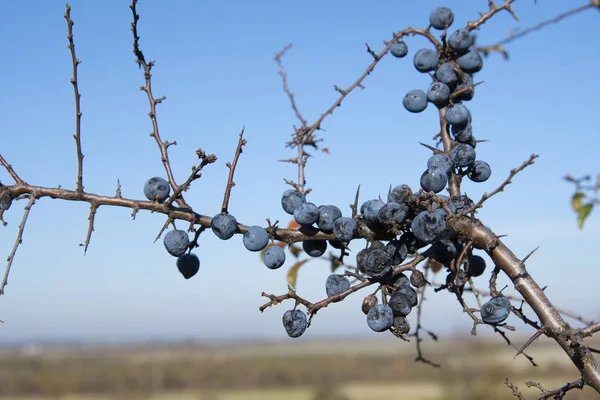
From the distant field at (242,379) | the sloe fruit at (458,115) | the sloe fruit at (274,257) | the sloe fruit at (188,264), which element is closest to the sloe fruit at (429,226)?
the sloe fruit at (274,257)

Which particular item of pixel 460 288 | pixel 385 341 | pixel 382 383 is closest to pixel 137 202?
pixel 460 288

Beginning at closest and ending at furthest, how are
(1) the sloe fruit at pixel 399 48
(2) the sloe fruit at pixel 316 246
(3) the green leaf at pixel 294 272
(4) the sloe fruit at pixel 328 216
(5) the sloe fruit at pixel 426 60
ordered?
1. (4) the sloe fruit at pixel 328 216
2. (2) the sloe fruit at pixel 316 246
3. (5) the sloe fruit at pixel 426 60
4. (1) the sloe fruit at pixel 399 48
5. (3) the green leaf at pixel 294 272

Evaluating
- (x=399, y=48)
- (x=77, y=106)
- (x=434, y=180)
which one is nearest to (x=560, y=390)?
(x=434, y=180)

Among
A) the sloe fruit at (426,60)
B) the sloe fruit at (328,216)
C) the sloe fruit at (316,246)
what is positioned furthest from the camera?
the sloe fruit at (426,60)

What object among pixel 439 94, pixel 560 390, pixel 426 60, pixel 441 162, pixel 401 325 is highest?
pixel 426 60

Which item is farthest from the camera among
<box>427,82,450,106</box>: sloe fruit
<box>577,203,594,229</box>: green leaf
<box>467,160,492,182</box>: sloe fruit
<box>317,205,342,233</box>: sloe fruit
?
<box>577,203,594,229</box>: green leaf

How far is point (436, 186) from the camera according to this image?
2.27 m

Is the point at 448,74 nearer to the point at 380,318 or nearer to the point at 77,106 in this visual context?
the point at 380,318

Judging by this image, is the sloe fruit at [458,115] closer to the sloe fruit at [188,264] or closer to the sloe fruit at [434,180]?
the sloe fruit at [434,180]

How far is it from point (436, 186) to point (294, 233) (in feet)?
2.00

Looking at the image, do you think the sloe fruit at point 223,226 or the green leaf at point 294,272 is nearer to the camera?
the sloe fruit at point 223,226

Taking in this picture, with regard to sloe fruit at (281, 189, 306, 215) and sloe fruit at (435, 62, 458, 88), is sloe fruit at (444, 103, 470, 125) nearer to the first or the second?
sloe fruit at (435, 62, 458, 88)

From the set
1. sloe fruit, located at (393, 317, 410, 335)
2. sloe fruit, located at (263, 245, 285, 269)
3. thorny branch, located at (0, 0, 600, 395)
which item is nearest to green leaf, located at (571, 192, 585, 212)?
thorny branch, located at (0, 0, 600, 395)

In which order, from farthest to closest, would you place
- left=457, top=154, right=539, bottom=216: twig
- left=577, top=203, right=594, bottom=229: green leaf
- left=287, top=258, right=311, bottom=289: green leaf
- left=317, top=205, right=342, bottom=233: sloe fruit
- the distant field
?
the distant field < left=287, top=258, right=311, bottom=289: green leaf < left=577, top=203, right=594, bottom=229: green leaf < left=317, top=205, right=342, bottom=233: sloe fruit < left=457, top=154, right=539, bottom=216: twig
